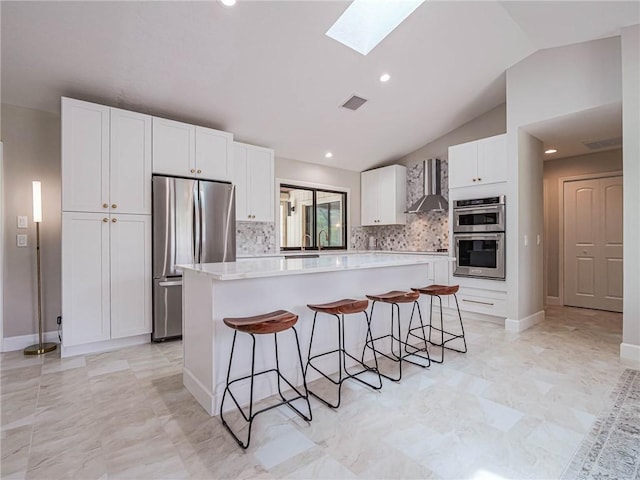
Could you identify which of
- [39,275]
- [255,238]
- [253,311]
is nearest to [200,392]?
[253,311]

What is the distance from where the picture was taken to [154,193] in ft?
10.8

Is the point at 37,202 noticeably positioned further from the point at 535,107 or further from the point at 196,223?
the point at 535,107

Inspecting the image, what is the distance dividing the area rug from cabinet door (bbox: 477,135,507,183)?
2.65m

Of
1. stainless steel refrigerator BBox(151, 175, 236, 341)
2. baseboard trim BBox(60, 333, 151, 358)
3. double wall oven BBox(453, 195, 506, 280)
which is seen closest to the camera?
baseboard trim BBox(60, 333, 151, 358)

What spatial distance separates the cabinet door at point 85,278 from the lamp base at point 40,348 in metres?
0.39

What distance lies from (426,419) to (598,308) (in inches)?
184

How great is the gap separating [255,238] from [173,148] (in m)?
1.85

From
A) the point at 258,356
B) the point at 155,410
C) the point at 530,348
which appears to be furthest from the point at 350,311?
the point at 530,348

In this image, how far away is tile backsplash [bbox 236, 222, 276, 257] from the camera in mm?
4781

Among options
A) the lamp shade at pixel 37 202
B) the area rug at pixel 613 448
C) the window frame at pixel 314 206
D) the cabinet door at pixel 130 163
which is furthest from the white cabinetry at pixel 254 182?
the area rug at pixel 613 448

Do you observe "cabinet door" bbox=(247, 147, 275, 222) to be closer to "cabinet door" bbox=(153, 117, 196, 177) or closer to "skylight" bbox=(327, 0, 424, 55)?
"cabinet door" bbox=(153, 117, 196, 177)

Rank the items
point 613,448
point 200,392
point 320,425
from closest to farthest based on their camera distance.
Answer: point 613,448 → point 320,425 → point 200,392

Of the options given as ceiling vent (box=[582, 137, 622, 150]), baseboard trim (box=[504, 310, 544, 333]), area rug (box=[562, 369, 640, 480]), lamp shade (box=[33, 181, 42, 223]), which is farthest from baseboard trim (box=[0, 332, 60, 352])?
ceiling vent (box=[582, 137, 622, 150])

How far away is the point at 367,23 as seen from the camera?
3.19 metres
